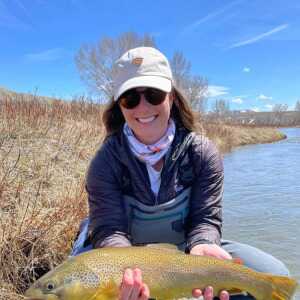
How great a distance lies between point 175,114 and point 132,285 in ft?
4.36

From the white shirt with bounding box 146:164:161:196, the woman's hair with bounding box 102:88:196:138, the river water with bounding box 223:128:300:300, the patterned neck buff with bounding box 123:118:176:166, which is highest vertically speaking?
the woman's hair with bounding box 102:88:196:138

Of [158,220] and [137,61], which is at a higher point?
[137,61]

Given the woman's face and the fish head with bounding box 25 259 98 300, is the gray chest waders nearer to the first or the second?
the woman's face

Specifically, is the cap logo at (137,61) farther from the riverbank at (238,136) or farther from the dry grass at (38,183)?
the riverbank at (238,136)

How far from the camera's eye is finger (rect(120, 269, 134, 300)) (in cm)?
197

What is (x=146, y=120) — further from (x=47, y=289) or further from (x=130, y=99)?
(x=47, y=289)

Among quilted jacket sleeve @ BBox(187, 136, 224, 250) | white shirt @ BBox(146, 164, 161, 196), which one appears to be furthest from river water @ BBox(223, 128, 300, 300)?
white shirt @ BBox(146, 164, 161, 196)

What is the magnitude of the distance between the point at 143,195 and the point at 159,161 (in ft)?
0.79

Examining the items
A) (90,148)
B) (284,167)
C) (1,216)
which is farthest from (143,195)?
(284,167)

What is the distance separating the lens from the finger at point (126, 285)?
1.97 meters

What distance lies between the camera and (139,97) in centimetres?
260

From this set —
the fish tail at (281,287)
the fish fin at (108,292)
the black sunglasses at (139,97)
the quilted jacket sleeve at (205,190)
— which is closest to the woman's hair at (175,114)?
the quilted jacket sleeve at (205,190)

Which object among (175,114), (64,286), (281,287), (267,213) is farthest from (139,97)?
(267,213)

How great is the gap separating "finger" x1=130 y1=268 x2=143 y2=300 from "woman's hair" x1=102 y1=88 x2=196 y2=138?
1.19 metres
